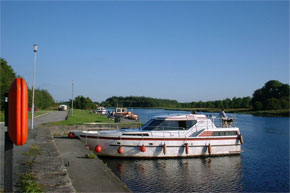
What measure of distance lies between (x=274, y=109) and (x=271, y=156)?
97.2 meters

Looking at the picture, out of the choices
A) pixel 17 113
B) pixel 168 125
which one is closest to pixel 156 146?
pixel 168 125

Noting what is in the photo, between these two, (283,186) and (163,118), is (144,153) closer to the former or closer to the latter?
(163,118)

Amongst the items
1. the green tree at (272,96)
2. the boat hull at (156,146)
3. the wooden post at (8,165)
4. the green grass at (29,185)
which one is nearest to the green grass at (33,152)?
the green grass at (29,185)

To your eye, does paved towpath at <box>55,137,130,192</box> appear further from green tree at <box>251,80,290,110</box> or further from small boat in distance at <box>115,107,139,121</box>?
green tree at <box>251,80,290,110</box>

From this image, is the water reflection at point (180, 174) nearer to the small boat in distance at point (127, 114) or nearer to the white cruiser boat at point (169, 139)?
the white cruiser boat at point (169, 139)

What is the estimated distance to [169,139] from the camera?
752 inches

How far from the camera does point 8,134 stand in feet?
10.9

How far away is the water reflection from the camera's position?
13.6 metres

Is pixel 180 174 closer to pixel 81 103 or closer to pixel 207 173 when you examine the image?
pixel 207 173

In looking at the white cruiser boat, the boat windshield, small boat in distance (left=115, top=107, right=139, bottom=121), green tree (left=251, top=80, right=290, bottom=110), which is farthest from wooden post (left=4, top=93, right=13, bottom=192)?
green tree (left=251, top=80, right=290, bottom=110)

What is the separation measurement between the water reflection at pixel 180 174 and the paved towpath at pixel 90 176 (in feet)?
8.42

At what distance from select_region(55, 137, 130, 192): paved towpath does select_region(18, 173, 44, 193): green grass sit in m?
1.75

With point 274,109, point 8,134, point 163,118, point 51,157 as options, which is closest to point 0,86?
point 163,118

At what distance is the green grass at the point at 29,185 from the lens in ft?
20.4
